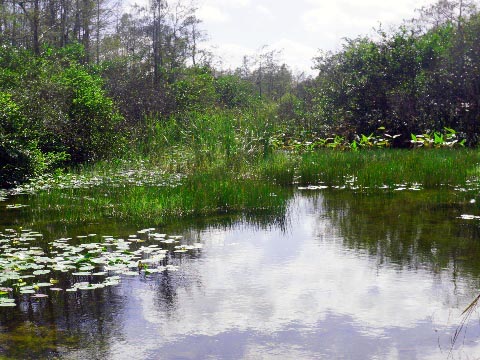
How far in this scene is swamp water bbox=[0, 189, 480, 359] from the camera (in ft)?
12.7

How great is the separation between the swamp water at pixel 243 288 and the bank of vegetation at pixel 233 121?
70.4 inches

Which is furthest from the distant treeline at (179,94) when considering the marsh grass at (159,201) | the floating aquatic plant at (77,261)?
the floating aquatic plant at (77,261)

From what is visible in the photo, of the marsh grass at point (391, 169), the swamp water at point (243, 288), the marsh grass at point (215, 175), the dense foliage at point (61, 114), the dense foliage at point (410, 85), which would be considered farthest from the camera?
the dense foliage at point (410, 85)

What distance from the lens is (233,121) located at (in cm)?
1504

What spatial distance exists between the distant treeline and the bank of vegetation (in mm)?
43

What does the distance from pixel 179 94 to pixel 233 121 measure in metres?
8.83

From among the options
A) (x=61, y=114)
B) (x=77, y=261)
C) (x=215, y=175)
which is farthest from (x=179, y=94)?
(x=77, y=261)

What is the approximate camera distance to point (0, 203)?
9.95m

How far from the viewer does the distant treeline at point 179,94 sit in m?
14.7

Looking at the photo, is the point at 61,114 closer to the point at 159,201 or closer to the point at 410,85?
the point at 159,201

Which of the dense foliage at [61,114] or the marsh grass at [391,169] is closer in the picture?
the marsh grass at [391,169]

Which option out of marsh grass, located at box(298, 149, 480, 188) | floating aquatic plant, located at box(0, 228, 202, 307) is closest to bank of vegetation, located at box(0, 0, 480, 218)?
marsh grass, located at box(298, 149, 480, 188)

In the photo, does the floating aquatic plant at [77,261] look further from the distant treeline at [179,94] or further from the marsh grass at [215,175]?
the distant treeline at [179,94]

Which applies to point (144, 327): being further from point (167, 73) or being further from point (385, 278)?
point (167, 73)
